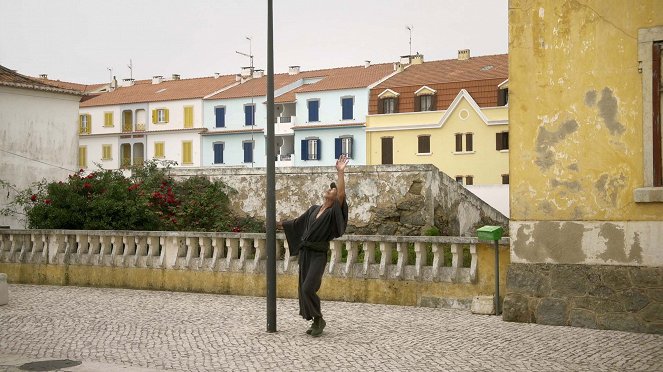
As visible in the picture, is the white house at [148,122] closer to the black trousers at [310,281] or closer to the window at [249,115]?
the window at [249,115]

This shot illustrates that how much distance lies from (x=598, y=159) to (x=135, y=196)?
12.3 meters

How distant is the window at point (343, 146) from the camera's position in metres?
70.4

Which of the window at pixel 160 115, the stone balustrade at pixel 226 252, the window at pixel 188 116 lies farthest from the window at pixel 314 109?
the stone balustrade at pixel 226 252

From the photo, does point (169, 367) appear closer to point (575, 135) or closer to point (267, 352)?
point (267, 352)

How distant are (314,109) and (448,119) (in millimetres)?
12365

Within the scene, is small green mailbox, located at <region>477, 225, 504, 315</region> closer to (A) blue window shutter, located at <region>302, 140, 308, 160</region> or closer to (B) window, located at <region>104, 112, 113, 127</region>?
(A) blue window shutter, located at <region>302, 140, 308, 160</region>

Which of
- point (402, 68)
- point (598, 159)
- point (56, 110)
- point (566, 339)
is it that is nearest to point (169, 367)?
point (566, 339)

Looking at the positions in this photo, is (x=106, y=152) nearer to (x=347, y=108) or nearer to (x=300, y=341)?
(x=347, y=108)

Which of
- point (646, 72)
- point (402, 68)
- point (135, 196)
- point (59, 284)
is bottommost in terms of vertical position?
point (59, 284)

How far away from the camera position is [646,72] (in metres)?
12.3

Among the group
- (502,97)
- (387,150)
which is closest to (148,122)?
(387,150)

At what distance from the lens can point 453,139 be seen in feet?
212

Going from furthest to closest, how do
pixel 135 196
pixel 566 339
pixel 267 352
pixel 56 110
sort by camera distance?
pixel 56 110
pixel 135 196
pixel 566 339
pixel 267 352

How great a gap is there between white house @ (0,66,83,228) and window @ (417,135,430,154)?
3195 cm
